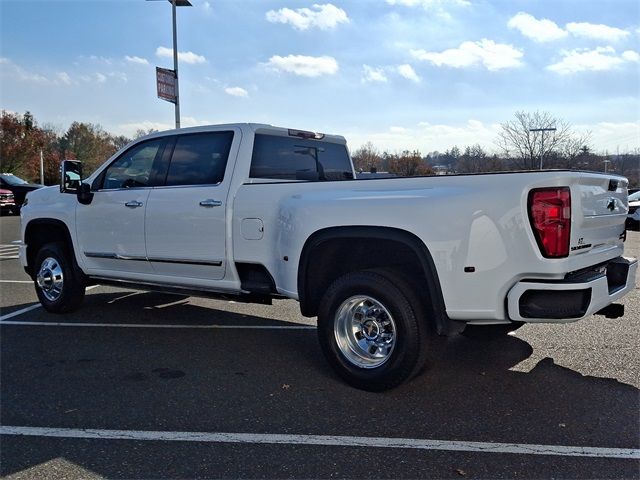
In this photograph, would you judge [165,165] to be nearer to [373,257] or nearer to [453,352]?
[373,257]

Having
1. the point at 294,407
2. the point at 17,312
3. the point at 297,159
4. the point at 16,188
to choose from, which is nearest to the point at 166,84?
the point at 16,188

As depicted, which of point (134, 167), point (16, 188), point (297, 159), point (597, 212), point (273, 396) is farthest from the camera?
point (16, 188)

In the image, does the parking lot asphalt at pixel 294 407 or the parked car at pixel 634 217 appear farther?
the parked car at pixel 634 217

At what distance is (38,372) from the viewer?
15.2ft

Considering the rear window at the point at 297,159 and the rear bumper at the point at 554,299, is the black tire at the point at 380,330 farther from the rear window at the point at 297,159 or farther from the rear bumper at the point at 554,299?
the rear window at the point at 297,159

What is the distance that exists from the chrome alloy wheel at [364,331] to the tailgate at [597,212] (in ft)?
4.52

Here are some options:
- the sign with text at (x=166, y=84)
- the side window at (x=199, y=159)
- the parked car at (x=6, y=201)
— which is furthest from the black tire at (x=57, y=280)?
the parked car at (x=6, y=201)

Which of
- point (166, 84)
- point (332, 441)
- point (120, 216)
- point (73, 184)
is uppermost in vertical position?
point (166, 84)

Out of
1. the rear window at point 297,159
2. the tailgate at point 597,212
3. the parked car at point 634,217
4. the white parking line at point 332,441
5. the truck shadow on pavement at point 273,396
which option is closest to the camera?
the white parking line at point 332,441

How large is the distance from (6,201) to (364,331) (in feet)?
75.2

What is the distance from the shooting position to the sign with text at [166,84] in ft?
60.6

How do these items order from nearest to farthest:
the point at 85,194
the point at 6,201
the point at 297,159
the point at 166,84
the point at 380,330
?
the point at 380,330 → the point at 297,159 → the point at 85,194 → the point at 166,84 → the point at 6,201

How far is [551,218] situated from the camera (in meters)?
3.48

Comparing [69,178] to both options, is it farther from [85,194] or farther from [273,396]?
[273,396]
